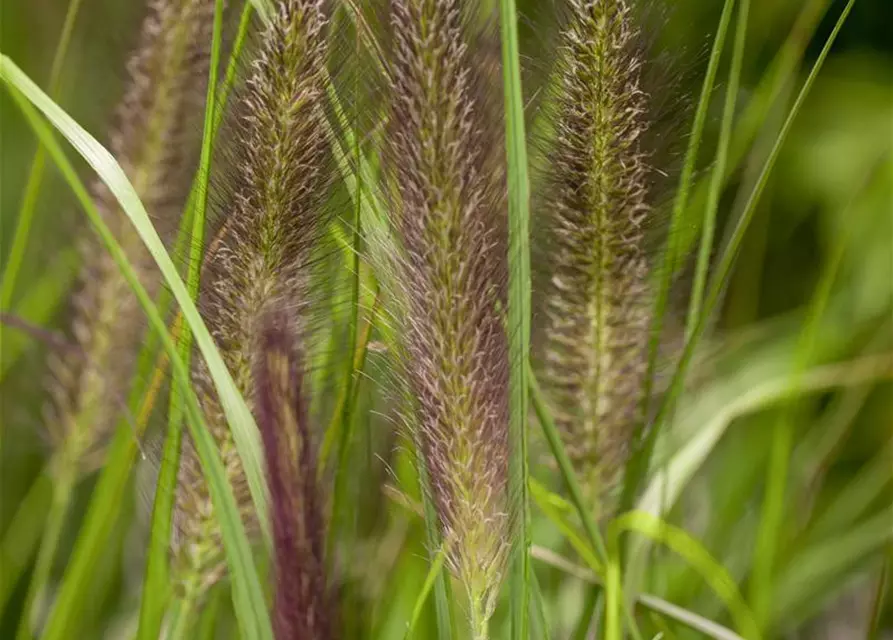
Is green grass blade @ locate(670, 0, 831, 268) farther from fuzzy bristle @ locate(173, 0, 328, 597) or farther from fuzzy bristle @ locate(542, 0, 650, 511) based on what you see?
fuzzy bristle @ locate(173, 0, 328, 597)

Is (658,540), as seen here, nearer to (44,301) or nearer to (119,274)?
(119,274)

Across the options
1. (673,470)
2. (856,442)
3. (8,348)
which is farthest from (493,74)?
(856,442)

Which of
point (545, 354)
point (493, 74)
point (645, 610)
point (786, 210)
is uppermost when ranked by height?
point (786, 210)

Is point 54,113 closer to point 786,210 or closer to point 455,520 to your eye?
point 455,520

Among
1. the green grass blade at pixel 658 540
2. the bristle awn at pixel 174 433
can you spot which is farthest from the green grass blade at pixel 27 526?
the green grass blade at pixel 658 540

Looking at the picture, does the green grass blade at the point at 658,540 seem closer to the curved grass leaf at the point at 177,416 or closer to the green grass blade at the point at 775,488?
the green grass blade at the point at 775,488

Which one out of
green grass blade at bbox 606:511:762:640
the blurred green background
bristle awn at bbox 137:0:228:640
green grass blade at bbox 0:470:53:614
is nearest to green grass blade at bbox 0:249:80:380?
the blurred green background

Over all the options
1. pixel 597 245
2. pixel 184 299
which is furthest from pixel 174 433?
pixel 597 245
